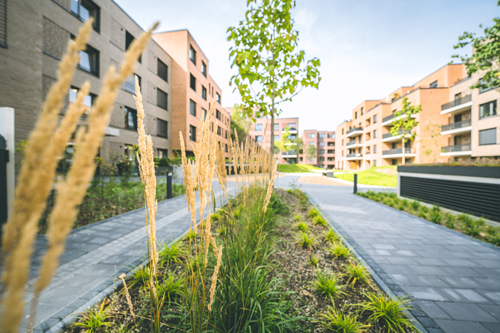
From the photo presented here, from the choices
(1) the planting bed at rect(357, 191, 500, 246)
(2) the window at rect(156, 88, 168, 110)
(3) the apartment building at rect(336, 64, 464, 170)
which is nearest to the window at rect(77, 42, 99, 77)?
(2) the window at rect(156, 88, 168, 110)

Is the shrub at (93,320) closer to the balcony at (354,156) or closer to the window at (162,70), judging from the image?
the window at (162,70)

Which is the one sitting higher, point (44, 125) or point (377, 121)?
point (377, 121)

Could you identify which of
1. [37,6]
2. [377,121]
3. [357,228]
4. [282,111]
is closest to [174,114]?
[37,6]

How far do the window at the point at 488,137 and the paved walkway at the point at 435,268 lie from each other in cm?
2364

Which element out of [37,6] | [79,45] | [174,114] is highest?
[37,6]

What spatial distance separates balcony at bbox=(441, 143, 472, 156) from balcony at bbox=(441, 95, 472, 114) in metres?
4.26

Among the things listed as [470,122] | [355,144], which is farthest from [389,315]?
[355,144]

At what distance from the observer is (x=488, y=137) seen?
20.2 metres

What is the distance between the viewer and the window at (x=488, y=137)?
63.8 ft

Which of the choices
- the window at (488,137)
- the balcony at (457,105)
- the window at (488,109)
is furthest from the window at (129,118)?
the balcony at (457,105)

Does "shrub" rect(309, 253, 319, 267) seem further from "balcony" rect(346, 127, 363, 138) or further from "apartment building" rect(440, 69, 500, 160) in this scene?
"balcony" rect(346, 127, 363, 138)

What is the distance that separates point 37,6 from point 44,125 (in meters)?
14.9

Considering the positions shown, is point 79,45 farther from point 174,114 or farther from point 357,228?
point 174,114

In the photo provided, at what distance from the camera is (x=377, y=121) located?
37500 millimetres
